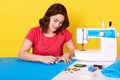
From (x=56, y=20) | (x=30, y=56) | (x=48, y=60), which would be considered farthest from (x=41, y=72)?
(x=56, y=20)

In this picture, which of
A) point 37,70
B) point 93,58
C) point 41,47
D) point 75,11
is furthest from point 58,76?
point 75,11

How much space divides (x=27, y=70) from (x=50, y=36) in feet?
2.44

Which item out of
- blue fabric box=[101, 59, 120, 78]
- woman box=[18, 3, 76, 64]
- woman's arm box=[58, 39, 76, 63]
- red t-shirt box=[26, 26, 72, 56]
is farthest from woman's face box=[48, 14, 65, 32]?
blue fabric box=[101, 59, 120, 78]

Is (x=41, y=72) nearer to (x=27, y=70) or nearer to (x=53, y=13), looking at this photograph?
(x=27, y=70)

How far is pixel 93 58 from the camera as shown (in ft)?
6.44

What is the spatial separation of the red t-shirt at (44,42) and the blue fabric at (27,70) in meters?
0.35

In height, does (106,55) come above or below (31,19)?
below

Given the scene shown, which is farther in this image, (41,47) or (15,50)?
(15,50)

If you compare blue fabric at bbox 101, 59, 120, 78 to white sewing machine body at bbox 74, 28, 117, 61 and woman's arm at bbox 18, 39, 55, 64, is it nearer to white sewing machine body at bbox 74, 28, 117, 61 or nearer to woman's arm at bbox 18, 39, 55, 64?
white sewing machine body at bbox 74, 28, 117, 61

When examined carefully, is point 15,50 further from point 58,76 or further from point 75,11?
point 58,76

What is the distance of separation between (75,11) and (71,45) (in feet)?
1.77

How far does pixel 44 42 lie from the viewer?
238cm

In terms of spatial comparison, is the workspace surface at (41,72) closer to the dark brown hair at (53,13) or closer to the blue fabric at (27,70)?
the blue fabric at (27,70)

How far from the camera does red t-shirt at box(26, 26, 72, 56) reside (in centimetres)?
235
